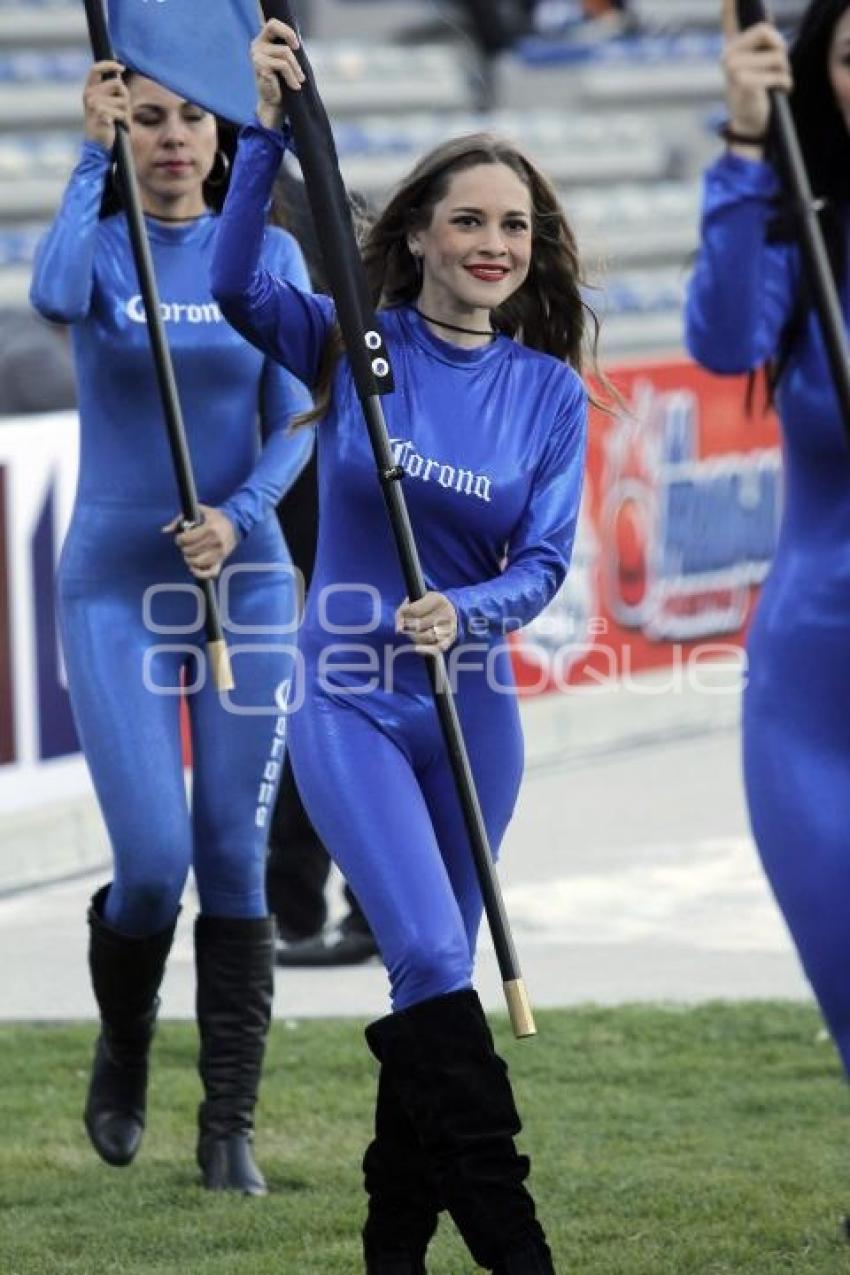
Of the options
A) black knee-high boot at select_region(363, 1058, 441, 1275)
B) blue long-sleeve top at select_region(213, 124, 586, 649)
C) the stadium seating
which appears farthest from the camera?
the stadium seating

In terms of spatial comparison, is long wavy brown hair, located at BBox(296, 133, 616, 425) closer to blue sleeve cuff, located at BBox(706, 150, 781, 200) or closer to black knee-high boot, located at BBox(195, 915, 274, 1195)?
blue sleeve cuff, located at BBox(706, 150, 781, 200)

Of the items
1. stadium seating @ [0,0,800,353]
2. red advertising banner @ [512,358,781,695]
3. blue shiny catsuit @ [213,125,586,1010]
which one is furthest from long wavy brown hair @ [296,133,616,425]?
stadium seating @ [0,0,800,353]

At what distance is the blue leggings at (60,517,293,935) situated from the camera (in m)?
5.48

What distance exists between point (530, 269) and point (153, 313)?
71cm

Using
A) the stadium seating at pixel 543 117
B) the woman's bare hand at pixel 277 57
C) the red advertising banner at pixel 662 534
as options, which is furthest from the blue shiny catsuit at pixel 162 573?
the stadium seating at pixel 543 117

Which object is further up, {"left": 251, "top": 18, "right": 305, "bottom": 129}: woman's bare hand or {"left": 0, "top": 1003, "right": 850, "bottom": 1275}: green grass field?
{"left": 251, "top": 18, "right": 305, "bottom": 129}: woman's bare hand

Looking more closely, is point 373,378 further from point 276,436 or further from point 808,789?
point 276,436

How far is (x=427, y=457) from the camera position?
4.63 metres

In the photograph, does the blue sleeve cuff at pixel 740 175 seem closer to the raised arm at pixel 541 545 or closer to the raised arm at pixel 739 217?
the raised arm at pixel 739 217

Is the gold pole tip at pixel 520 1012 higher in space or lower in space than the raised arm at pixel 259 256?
lower

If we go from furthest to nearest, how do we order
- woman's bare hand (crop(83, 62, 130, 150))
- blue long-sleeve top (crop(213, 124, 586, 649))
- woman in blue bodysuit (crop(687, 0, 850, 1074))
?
woman's bare hand (crop(83, 62, 130, 150))
blue long-sleeve top (crop(213, 124, 586, 649))
woman in blue bodysuit (crop(687, 0, 850, 1074))

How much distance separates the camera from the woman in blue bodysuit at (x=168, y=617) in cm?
551

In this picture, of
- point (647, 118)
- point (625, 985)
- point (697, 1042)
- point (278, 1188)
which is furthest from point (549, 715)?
point (647, 118)

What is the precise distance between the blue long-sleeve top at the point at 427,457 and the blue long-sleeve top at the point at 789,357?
0.74m
